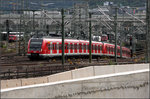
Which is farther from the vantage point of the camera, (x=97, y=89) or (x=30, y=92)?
(x=97, y=89)

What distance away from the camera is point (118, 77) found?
9.14 meters

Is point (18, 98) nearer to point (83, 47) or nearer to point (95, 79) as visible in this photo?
point (95, 79)

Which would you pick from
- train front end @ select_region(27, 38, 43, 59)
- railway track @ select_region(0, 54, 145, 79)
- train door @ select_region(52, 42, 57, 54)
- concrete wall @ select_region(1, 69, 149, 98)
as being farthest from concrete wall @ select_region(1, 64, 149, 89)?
train door @ select_region(52, 42, 57, 54)

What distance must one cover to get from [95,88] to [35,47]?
17.0 metres

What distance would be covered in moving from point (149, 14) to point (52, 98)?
15.1 ft

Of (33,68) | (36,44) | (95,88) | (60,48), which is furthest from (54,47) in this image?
(95,88)

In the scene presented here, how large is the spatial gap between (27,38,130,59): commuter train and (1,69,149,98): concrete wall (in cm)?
1635

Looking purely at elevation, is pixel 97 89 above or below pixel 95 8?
below

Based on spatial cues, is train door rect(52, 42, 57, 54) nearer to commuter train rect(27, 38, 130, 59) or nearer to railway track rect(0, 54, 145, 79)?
commuter train rect(27, 38, 130, 59)

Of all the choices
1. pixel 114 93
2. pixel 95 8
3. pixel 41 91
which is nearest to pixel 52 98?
pixel 41 91

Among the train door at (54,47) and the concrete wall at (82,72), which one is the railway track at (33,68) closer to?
the concrete wall at (82,72)

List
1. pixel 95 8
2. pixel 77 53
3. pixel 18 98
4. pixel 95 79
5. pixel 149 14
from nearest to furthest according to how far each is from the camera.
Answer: pixel 18 98
pixel 95 79
pixel 149 14
pixel 95 8
pixel 77 53

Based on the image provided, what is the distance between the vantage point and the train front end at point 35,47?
995 inches

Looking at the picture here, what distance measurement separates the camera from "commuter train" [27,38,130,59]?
2533 cm
